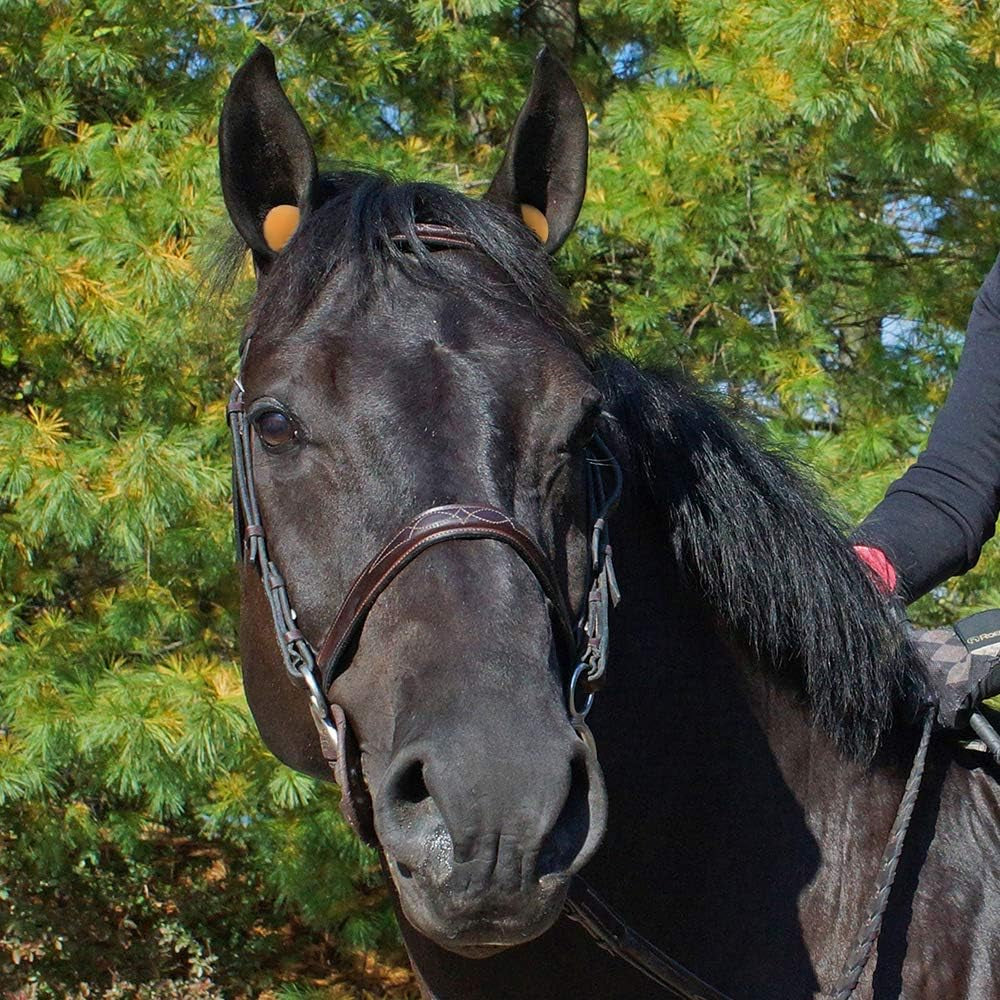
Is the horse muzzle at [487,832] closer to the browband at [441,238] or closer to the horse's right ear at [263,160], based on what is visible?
the browband at [441,238]

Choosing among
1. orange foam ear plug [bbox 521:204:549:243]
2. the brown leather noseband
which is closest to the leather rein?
the brown leather noseband

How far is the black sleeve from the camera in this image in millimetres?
2473

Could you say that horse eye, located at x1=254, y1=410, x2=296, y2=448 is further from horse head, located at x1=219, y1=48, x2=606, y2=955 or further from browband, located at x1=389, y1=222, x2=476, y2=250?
browband, located at x1=389, y1=222, x2=476, y2=250

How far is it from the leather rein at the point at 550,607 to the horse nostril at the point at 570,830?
0.22ft

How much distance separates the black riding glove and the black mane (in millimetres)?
59

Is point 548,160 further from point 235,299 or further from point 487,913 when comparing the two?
point 235,299

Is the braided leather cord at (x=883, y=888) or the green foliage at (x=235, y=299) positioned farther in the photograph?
the green foliage at (x=235, y=299)

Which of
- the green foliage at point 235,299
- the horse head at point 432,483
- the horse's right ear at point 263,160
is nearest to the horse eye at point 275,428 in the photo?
the horse head at point 432,483

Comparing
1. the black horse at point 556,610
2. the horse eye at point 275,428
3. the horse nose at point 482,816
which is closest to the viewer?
the horse nose at point 482,816

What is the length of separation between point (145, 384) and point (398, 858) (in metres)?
3.26

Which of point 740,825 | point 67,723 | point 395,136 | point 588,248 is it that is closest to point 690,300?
point 588,248

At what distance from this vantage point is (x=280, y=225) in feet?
7.11

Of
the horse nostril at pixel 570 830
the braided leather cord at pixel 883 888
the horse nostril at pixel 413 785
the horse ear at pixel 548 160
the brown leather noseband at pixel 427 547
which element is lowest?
the braided leather cord at pixel 883 888

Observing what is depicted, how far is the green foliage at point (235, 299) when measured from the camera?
4.23 meters
